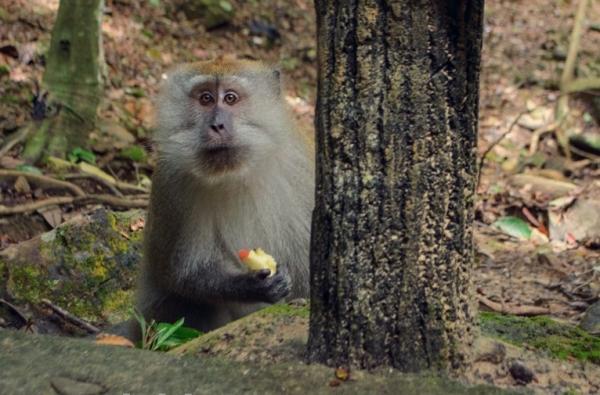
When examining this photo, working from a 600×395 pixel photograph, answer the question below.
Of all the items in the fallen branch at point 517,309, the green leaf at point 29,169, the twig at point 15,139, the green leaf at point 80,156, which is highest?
the twig at point 15,139

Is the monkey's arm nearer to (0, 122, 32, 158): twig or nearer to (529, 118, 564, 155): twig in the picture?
(0, 122, 32, 158): twig

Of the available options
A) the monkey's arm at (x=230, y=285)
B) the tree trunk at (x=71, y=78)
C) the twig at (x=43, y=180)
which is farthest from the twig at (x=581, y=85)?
the monkey's arm at (x=230, y=285)

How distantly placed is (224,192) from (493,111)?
655cm

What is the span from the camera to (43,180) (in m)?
5.97

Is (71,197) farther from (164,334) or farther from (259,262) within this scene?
(164,334)

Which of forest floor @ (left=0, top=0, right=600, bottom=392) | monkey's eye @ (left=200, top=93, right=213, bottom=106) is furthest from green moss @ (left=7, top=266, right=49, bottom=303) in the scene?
monkey's eye @ (left=200, top=93, right=213, bottom=106)

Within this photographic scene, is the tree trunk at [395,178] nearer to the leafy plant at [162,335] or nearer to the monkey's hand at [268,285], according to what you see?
the leafy plant at [162,335]

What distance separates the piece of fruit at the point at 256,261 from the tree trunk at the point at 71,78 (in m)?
3.68

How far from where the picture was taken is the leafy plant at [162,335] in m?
3.12

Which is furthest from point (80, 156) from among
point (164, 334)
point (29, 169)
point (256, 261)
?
point (164, 334)

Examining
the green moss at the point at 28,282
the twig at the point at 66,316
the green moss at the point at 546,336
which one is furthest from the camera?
the green moss at the point at 28,282

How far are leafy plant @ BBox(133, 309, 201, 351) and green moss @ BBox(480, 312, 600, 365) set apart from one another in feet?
4.32

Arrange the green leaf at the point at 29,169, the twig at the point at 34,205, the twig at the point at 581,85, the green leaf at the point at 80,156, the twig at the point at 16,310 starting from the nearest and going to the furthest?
the twig at the point at 16,310 < the twig at the point at 34,205 < the green leaf at the point at 29,169 < the green leaf at the point at 80,156 < the twig at the point at 581,85

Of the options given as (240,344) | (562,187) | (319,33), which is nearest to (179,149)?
(240,344)
